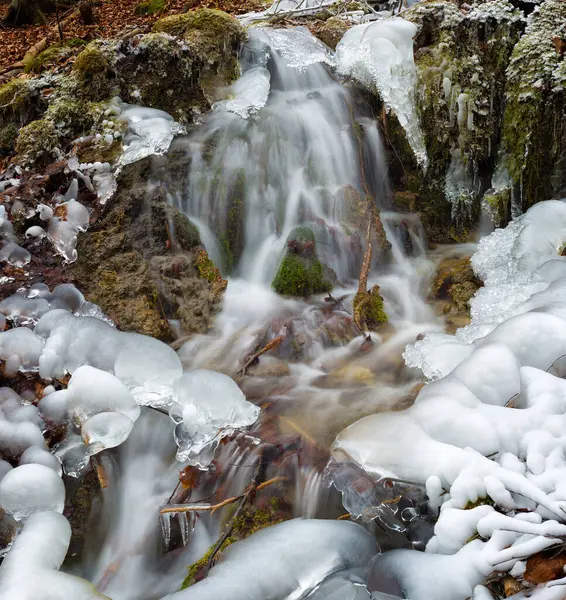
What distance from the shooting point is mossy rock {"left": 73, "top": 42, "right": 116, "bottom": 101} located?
14.7ft

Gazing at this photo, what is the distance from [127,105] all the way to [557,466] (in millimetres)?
4051

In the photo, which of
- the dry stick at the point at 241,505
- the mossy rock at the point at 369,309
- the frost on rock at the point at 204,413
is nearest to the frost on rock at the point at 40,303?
the frost on rock at the point at 204,413

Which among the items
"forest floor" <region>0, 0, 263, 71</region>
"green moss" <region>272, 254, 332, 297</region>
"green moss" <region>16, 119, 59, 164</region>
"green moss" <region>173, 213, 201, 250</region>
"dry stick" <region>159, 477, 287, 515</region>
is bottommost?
"dry stick" <region>159, 477, 287, 515</region>

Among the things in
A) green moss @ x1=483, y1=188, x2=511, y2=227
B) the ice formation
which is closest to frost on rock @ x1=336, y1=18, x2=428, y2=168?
green moss @ x1=483, y1=188, x2=511, y2=227

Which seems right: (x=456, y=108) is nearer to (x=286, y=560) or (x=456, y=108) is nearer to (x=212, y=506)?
(x=212, y=506)

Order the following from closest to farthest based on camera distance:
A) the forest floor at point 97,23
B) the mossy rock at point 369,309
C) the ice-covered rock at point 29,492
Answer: the ice-covered rock at point 29,492
the mossy rock at point 369,309
the forest floor at point 97,23

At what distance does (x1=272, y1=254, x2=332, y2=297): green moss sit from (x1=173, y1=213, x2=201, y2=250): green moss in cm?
69

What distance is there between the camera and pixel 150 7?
23.6 feet

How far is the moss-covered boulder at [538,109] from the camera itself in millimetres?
4152

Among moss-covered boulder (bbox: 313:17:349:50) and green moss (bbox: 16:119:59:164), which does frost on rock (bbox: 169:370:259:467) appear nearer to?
green moss (bbox: 16:119:59:164)

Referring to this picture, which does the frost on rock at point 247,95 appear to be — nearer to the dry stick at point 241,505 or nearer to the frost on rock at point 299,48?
the frost on rock at point 299,48

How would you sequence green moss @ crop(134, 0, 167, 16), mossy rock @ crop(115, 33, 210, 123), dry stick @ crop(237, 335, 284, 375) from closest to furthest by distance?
dry stick @ crop(237, 335, 284, 375) < mossy rock @ crop(115, 33, 210, 123) < green moss @ crop(134, 0, 167, 16)

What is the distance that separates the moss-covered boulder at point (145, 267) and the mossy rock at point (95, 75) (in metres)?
0.81

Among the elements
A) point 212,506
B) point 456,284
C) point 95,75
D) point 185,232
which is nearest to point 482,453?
point 212,506
